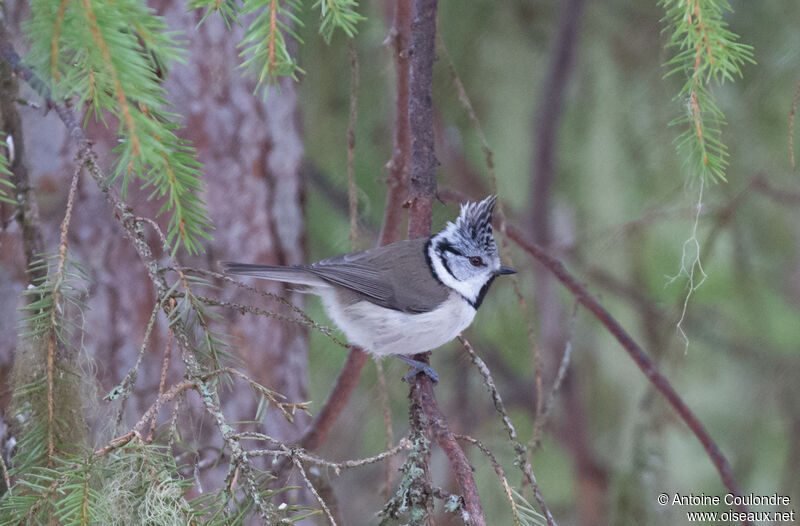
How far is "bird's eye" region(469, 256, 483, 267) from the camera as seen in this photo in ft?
7.48

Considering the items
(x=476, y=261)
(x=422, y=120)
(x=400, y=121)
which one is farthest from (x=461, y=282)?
(x=422, y=120)

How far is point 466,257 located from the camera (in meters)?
2.29

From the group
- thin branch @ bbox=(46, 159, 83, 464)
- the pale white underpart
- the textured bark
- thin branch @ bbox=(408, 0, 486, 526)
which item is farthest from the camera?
the textured bark

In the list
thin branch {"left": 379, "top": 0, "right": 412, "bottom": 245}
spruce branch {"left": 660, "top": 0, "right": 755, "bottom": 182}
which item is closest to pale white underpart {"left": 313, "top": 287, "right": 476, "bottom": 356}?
thin branch {"left": 379, "top": 0, "right": 412, "bottom": 245}

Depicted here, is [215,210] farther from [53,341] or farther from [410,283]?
[53,341]

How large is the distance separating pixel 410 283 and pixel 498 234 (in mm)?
688

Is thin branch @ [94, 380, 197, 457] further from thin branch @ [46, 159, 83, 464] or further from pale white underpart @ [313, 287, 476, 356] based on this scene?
pale white underpart @ [313, 287, 476, 356]

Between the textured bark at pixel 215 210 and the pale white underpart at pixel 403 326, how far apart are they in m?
0.38

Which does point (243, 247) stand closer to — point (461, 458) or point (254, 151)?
point (254, 151)

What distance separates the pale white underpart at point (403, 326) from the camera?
83.0 inches

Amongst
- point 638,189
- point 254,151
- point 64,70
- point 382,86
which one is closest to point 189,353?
point 64,70

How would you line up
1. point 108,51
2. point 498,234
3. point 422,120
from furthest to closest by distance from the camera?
point 498,234, point 422,120, point 108,51

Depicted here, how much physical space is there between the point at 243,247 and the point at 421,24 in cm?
Result: 105

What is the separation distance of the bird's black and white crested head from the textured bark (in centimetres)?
59
